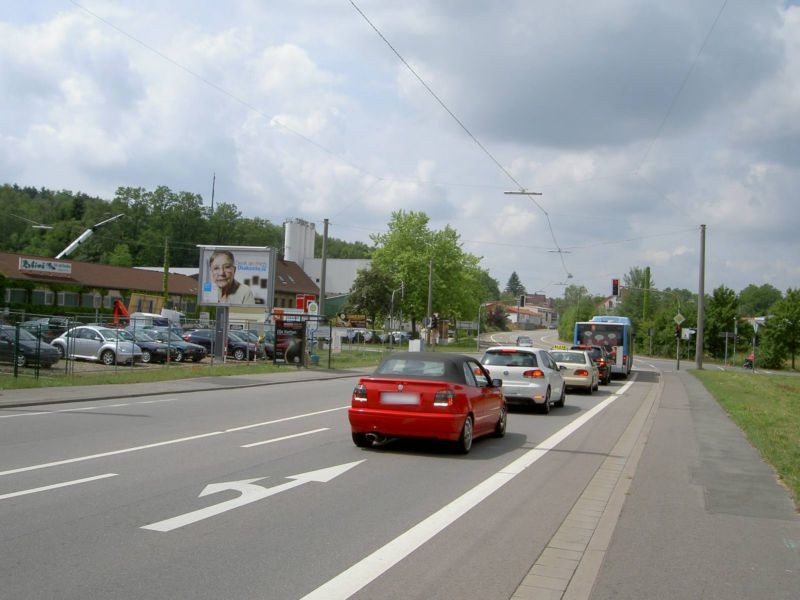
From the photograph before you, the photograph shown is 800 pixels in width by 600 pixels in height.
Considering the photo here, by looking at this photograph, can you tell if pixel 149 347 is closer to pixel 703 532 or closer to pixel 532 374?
pixel 532 374

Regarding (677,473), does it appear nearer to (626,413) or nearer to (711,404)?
(626,413)

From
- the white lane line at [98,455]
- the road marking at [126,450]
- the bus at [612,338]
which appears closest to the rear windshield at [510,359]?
the road marking at [126,450]

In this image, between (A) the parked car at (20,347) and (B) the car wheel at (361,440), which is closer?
(B) the car wheel at (361,440)

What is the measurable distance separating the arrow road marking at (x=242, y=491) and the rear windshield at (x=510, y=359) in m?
8.59

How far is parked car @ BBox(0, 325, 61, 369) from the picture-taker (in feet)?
72.7

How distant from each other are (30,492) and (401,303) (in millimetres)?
80378

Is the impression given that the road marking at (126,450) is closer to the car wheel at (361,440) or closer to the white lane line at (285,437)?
the white lane line at (285,437)

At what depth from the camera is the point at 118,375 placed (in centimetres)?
2477

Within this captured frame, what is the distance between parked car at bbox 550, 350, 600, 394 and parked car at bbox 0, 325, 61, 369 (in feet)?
52.4

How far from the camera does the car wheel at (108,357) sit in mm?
29331

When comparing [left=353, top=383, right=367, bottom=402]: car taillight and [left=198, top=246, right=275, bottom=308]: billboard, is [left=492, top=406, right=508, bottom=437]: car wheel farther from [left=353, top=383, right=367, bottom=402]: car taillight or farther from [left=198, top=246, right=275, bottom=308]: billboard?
[left=198, top=246, right=275, bottom=308]: billboard

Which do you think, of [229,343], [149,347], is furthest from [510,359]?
[229,343]

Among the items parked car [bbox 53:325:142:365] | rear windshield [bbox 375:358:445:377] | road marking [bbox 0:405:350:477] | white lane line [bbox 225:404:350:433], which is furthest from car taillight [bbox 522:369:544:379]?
parked car [bbox 53:325:142:365]

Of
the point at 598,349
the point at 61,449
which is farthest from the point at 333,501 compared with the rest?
the point at 598,349
